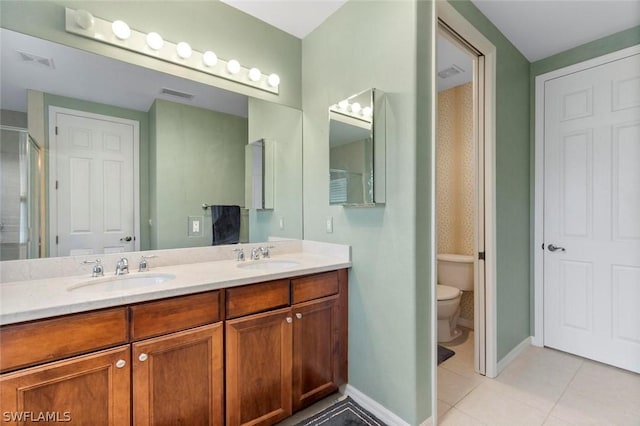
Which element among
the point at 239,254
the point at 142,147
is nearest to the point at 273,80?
the point at 142,147

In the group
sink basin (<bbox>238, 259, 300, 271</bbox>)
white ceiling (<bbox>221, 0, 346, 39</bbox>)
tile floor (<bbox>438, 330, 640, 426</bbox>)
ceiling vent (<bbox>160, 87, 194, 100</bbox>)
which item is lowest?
tile floor (<bbox>438, 330, 640, 426</bbox>)

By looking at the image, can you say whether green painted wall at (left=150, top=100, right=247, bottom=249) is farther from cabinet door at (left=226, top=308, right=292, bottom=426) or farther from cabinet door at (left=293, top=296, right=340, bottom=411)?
cabinet door at (left=293, top=296, right=340, bottom=411)

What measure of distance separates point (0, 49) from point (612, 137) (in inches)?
149

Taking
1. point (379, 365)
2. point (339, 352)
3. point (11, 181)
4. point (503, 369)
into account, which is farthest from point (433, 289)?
point (11, 181)

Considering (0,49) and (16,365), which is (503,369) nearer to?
(16,365)

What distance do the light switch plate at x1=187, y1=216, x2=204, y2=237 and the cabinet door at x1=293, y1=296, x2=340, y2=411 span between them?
786 mm

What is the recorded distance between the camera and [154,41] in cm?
166

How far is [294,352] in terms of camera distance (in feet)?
5.52

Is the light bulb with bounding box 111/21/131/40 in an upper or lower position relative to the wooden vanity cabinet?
upper

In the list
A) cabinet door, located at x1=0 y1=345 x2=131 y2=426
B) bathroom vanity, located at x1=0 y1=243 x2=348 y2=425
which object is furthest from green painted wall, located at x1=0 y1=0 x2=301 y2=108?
cabinet door, located at x1=0 y1=345 x2=131 y2=426

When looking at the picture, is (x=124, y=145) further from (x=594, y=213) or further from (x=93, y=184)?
(x=594, y=213)

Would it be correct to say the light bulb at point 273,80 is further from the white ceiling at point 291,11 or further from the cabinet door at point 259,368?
the cabinet door at point 259,368

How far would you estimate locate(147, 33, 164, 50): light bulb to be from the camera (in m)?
1.65

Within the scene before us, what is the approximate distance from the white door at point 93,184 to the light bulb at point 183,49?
508 mm
